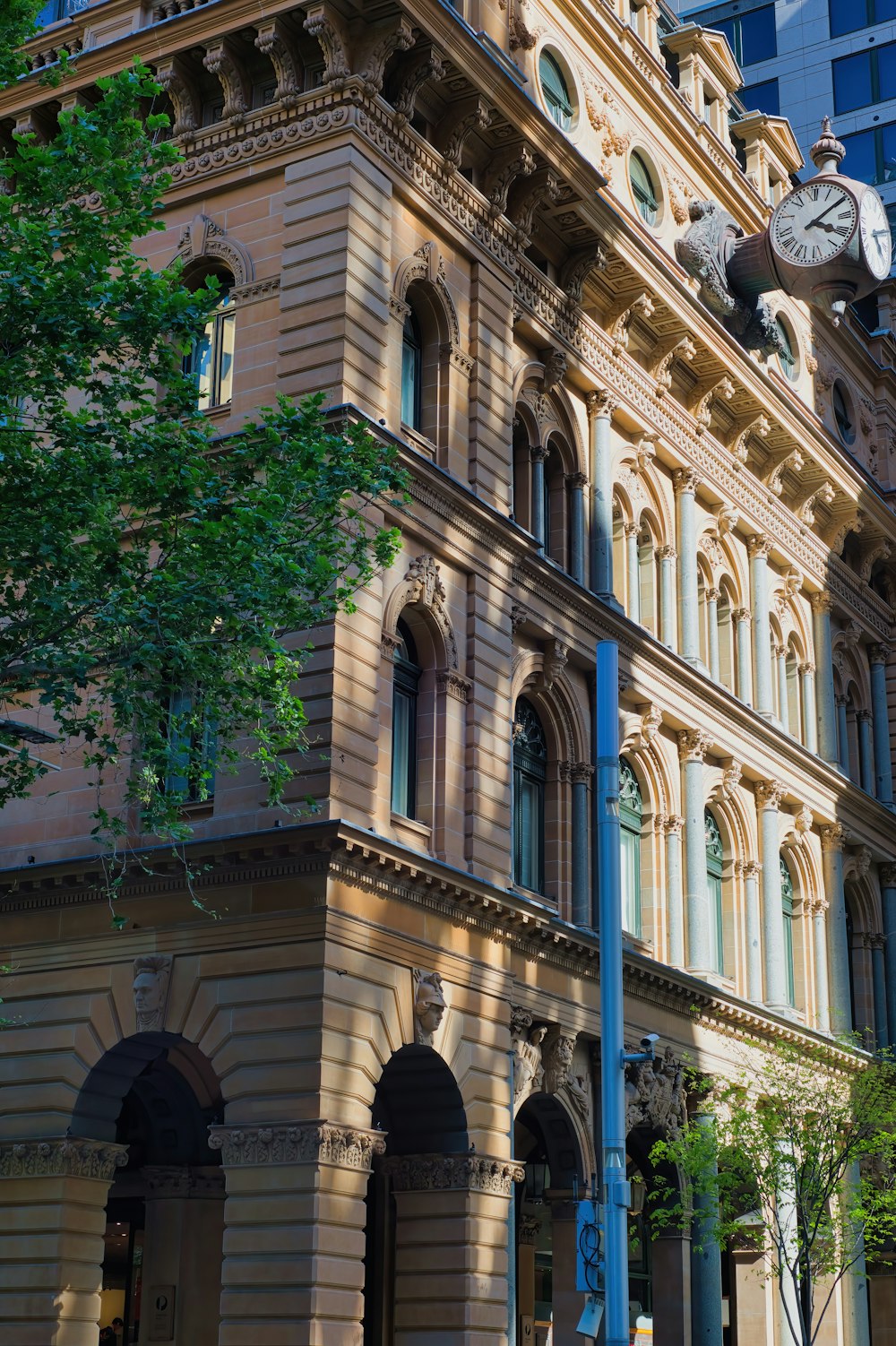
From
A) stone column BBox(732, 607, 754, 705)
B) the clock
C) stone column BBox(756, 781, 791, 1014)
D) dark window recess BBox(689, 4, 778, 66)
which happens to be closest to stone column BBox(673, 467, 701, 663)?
stone column BBox(732, 607, 754, 705)

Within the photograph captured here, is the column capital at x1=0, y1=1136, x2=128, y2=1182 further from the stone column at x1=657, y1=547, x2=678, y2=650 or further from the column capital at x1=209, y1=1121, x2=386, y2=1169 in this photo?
the stone column at x1=657, y1=547, x2=678, y2=650

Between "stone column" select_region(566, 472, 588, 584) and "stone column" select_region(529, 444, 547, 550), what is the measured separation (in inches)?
33.5

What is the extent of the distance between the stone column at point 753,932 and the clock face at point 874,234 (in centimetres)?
1295

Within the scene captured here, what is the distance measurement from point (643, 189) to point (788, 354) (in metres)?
8.53

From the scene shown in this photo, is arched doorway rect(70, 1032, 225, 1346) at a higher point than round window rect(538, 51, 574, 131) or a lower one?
lower

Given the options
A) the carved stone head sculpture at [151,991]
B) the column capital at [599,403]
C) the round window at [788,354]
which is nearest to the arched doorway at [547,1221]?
the carved stone head sculpture at [151,991]

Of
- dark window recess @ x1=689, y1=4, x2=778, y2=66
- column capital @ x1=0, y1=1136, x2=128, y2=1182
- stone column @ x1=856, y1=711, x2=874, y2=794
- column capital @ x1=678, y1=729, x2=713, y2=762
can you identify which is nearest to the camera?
column capital @ x1=0, y1=1136, x2=128, y2=1182

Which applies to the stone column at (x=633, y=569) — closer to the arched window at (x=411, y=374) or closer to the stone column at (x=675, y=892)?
the stone column at (x=675, y=892)

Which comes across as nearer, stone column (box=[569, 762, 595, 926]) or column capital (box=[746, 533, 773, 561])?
stone column (box=[569, 762, 595, 926])

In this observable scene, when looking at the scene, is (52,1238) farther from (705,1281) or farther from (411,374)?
(411,374)

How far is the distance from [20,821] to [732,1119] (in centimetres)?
1365

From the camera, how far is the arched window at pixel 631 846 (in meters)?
34.4

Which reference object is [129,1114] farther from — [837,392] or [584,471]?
[837,392]

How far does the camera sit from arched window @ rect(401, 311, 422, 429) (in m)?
29.5
